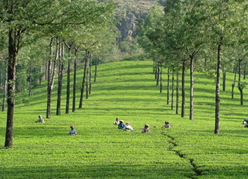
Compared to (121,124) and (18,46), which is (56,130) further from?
(18,46)

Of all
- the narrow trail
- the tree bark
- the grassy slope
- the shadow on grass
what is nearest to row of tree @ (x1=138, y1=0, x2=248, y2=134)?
the narrow trail

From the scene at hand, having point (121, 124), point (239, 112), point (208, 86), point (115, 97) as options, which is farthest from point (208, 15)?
point (208, 86)

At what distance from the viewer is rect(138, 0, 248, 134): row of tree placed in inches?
1361

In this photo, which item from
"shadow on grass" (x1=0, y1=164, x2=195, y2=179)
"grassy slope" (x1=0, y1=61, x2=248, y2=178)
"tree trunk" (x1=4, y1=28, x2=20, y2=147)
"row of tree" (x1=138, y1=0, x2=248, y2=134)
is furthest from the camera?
"row of tree" (x1=138, y1=0, x2=248, y2=134)

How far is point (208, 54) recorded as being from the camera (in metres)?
56.1

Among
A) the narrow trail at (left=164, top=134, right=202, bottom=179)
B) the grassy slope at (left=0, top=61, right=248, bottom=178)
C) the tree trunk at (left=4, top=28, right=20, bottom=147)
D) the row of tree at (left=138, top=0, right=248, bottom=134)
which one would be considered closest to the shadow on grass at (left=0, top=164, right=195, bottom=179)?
the grassy slope at (left=0, top=61, right=248, bottom=178)

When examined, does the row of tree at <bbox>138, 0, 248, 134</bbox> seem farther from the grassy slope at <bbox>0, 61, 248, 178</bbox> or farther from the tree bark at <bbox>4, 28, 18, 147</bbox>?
the tree bark at <bbox>4, 28, 18, 147</bbox>

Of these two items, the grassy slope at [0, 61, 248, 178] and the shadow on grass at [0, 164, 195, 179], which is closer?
the shadow on grass at [0, 164, 195, 179]

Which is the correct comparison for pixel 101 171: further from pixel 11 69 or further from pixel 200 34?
pixel 200 34

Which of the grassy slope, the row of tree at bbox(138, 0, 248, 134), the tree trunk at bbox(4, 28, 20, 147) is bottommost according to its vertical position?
the grassy slope

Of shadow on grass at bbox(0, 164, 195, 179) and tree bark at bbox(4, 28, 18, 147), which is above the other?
tree bark at bbox(4, 28, 18, 147)

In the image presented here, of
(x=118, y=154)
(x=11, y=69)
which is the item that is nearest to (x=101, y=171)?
(x=118, y=154)

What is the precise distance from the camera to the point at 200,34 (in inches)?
1558

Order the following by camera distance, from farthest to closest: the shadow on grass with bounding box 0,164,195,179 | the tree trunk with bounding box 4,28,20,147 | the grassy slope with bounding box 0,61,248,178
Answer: the tree trunk with bounding box 4,28,20,147, the grassy slope with bounding box 0,61,248,178, the shadow on grass with bounding box 0,164,195,179
